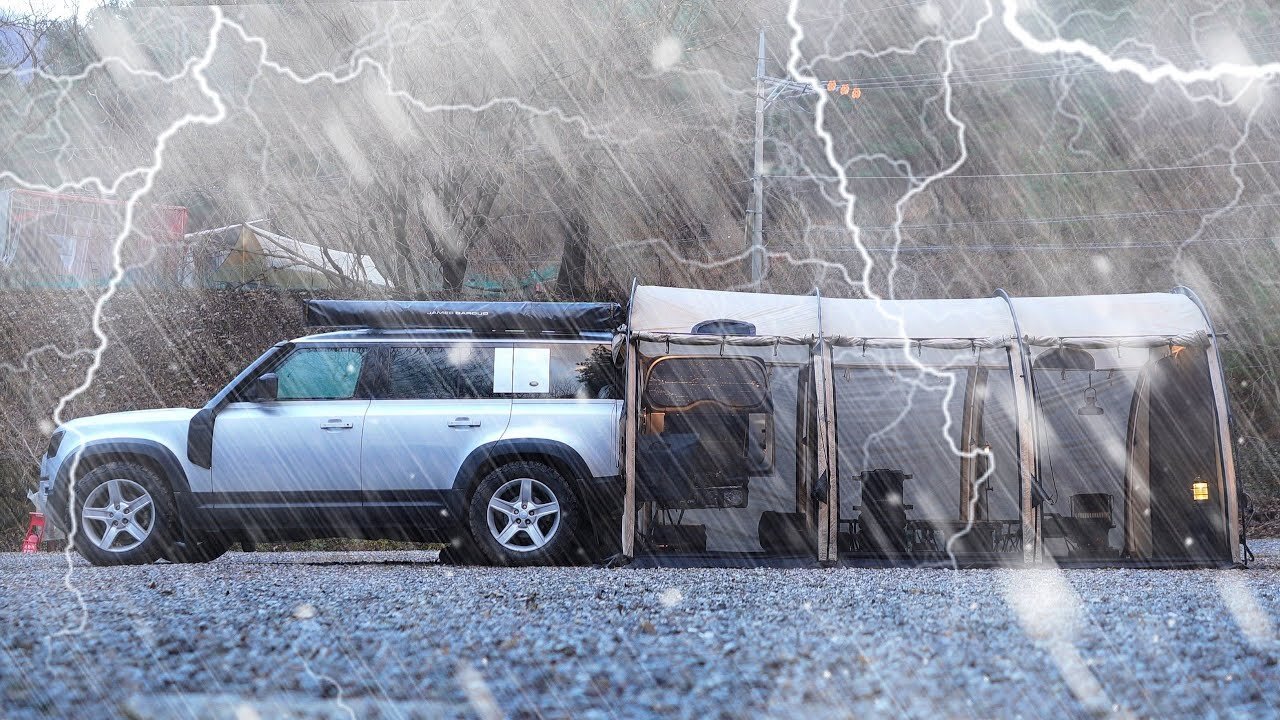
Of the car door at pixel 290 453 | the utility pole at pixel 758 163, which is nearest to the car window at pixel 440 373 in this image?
the car door at pixel 290 453

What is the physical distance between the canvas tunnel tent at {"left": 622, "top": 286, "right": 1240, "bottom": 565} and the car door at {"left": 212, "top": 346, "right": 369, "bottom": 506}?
2.01 meters

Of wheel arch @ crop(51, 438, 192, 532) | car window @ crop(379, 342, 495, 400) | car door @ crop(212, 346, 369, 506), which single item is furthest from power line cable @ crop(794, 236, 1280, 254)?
wheel arch @ crop(51, 438, 192, 532)

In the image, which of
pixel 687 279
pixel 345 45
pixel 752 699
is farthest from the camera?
pixel 687 279

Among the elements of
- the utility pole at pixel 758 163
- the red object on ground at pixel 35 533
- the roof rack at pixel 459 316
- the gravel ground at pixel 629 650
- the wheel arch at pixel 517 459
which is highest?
the utility pole at pixel 758 163

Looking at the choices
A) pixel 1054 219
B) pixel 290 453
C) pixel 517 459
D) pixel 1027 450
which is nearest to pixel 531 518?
pixel 517 459

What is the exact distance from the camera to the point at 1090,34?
1119 inches

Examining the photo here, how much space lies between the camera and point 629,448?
27.0ft

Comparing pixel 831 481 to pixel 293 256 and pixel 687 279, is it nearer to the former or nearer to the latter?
pixel 293 256

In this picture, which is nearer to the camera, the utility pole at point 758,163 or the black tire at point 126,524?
the black tire at point 126,524

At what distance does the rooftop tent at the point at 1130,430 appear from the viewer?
8516 millimetres

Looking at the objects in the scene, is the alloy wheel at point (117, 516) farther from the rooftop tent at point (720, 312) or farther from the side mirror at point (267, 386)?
the rooftop tent at point (720, 312)

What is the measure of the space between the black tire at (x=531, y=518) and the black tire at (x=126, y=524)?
2.22 meters

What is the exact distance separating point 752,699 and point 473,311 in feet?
17.8

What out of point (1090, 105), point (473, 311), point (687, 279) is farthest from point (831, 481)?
A: point (1090, 105)
